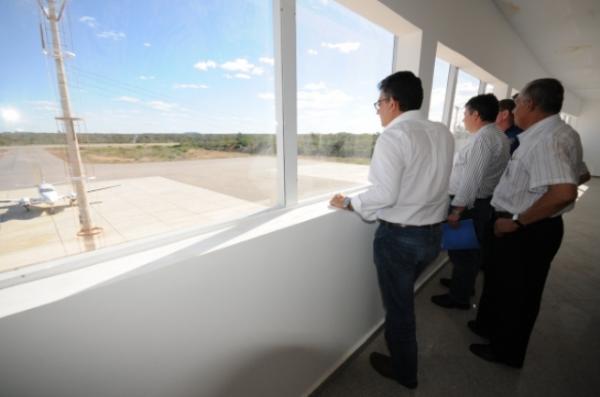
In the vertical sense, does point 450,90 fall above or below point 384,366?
above

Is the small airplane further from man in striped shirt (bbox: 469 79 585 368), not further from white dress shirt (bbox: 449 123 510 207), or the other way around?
white dress shirt (bbox: 449 123 510 207)

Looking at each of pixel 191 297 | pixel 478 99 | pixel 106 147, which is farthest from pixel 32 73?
pixel 478 99

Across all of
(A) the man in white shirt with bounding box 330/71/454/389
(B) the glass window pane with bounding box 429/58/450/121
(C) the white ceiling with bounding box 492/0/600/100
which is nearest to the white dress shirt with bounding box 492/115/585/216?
(A) the man in white shirt with bounding box 330/71/454/389

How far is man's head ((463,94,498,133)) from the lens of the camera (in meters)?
1.77

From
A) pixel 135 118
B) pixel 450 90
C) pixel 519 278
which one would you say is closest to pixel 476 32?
pixel 450 90

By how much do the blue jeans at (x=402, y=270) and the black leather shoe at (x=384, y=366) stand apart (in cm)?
12

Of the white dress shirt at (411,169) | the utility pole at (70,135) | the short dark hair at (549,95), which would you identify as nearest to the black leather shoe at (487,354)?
the white dress shirt at (411,169)

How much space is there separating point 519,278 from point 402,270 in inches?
28.7

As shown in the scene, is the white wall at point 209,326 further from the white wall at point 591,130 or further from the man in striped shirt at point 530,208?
the white wall at point 591,130

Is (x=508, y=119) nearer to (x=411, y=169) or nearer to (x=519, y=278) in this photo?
(x=519, y=278)

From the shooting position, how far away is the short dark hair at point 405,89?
3.66 ft

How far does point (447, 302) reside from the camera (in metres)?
2.20

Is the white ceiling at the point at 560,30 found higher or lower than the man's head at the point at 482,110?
higher

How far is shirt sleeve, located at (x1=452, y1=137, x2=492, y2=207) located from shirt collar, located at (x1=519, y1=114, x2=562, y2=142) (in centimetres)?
38
